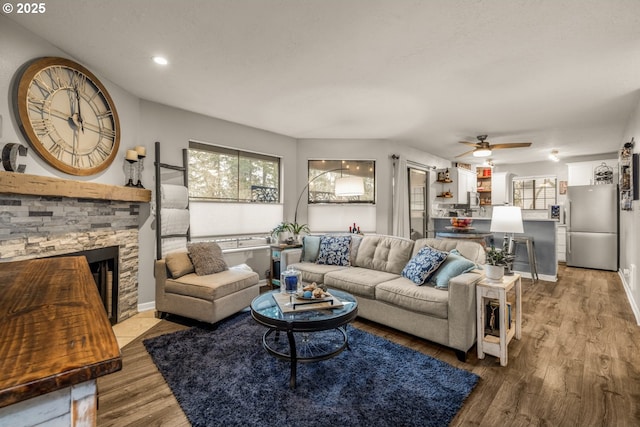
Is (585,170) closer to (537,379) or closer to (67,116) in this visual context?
(537,379)

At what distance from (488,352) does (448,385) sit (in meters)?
0.62

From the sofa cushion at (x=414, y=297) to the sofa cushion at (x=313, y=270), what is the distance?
2.55 ft

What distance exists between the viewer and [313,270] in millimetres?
3623

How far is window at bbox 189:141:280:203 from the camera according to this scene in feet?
13.8

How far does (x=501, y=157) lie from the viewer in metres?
7.17

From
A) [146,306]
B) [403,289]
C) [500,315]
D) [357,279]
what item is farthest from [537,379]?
[146,306]

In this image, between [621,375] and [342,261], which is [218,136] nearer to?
[342,261]

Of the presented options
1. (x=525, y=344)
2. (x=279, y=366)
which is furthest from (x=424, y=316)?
(x=279, y=366)

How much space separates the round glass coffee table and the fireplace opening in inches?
70.4

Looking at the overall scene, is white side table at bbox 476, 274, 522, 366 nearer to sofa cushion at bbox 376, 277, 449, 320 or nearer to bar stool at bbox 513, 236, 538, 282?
sofa cushion at bbox 376, 277, 449, 320

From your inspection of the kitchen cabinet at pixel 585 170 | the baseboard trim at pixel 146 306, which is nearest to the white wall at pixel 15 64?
the baseboard trim at pixel 146 306

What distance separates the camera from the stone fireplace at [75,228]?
2291mm

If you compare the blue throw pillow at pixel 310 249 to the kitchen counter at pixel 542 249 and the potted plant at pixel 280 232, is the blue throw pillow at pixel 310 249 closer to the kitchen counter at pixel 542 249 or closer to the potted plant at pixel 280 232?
the potted plant at pixel 280 232

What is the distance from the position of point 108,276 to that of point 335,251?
8.42 feet
